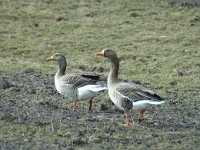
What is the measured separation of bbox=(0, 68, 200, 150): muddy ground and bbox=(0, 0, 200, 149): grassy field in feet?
0.19

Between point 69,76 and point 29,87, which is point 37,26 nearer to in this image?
point 29,87

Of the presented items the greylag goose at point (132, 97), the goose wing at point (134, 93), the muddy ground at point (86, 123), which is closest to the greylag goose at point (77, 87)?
the muddy ground at point (86, 123)

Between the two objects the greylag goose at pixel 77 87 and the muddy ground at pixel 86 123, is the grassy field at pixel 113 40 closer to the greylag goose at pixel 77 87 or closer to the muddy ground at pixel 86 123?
the muddy ground at pixel 86 123

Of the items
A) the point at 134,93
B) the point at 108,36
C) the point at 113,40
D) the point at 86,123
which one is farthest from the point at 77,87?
the point at 108,36

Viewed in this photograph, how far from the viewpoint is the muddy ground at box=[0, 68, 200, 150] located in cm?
1022

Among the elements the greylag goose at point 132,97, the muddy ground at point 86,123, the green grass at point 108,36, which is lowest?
the green grass at point 108,36

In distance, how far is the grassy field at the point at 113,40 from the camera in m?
17.6

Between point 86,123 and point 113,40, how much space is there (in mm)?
Answer: 13535

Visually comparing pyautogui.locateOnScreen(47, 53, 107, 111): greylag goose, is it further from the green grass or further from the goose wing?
the green grass

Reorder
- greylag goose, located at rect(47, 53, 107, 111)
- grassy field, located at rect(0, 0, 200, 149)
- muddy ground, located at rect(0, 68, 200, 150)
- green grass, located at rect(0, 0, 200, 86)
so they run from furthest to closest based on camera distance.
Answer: green grass, located at rect(0, 0, 200, 86) < grassy field, located at rect(0, 0, 200, 149) < greylag goose, located at rect(47, 53, 107, 111) < muddy ground, located at rect(0, 68, 200, 150)

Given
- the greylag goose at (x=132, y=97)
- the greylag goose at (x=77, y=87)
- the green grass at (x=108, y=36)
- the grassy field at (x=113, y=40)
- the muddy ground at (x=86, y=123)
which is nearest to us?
the muddy ground at (x=86, y=123)

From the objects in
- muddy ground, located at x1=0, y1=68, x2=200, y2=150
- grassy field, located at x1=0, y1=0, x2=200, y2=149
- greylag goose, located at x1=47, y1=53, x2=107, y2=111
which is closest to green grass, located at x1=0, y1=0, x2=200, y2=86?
grassy field, located at x1=0, y1=0, x2=200, y2=149

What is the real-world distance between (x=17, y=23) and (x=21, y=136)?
17693 millimetres

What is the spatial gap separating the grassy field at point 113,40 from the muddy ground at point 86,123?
0.06 metres
